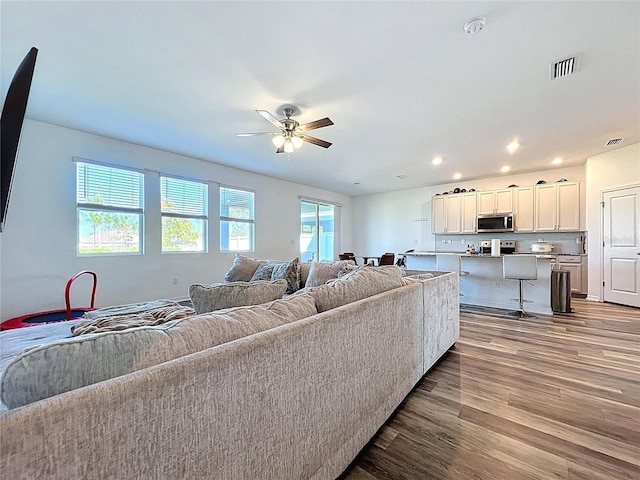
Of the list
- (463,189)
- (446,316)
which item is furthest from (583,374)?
(463,189)

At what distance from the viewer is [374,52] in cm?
240

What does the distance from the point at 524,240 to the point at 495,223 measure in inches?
33.8

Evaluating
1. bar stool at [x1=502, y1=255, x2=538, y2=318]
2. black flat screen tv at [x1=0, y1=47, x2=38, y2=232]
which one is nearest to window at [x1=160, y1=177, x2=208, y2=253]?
black flat screen tv at [x1=0, y1=47, x2=38, y2=232]

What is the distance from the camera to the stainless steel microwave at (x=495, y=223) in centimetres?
641

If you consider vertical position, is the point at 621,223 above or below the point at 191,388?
above

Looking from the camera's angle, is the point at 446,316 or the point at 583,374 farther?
the point at 446,316

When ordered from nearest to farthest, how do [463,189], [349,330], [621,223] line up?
[349,330], [621,223], [463,189]

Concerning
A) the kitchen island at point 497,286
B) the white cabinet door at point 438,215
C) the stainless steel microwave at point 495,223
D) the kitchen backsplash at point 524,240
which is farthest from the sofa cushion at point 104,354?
the kitchen backsplash at point 524,240

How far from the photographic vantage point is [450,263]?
5.06 m

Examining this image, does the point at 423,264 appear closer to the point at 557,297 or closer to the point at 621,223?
the point at 557,297

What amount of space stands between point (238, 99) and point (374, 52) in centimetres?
156

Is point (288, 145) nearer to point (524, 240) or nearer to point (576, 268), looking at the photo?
point (524, 240)

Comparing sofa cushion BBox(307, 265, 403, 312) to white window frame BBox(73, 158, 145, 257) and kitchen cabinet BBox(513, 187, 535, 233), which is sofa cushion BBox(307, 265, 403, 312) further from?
kitchen cabinet BBox(513, 187, 535, 233)

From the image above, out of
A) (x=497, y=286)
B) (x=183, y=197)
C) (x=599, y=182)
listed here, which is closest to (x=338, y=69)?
(x=183, y=197)
